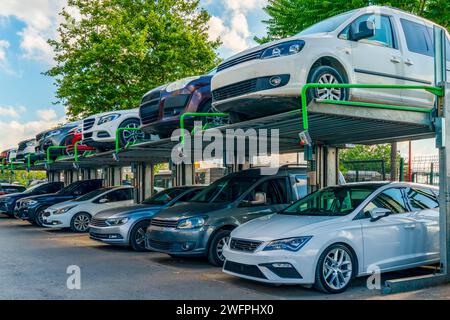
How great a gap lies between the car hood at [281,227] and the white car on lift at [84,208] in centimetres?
876

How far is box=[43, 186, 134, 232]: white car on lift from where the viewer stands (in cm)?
1570

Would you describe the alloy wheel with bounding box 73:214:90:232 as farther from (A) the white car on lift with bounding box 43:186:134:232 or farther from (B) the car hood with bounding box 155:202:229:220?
(B) the car hood with bounding box 155:202:229:220

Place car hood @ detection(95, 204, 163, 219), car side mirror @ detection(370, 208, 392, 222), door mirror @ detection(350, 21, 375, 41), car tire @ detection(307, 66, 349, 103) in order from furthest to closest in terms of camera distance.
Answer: car hood @ detection(95, 204, 163, 219)
door mirror @ detection(350, 21, 375, 41)
car tire @ detection(307, 66, 349, 103)
car side mirror @ detection(370, 208, 392, 222)

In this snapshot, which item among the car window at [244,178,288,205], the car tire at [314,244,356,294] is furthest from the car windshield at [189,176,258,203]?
the car tire at [314,244,356,294]

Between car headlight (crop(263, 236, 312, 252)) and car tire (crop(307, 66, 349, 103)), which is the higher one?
car tire (crop(307, 66, 349, 103))

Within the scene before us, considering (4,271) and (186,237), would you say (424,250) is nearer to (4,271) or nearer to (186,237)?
(186,237)

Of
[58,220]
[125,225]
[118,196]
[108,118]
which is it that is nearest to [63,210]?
[58,220]

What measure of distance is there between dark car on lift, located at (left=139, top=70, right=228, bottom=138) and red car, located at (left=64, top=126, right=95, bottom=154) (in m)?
5.49

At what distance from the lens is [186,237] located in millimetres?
9219

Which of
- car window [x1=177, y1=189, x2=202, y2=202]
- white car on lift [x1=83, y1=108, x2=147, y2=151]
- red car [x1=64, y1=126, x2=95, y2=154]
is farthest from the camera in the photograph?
red car [x1=64, y1=126, x2=95, y2=154]

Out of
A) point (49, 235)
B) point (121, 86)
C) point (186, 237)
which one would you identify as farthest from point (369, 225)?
point (121, 86)

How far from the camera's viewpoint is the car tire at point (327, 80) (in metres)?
7.77

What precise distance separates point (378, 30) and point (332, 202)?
299cm

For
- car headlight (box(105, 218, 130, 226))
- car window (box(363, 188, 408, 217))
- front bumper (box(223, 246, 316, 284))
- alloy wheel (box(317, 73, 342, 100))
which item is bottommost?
front bumper (box(223, 246, 316, 284))
